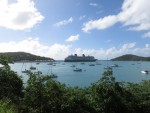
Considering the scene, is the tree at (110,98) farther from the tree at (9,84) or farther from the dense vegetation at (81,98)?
the tree at (9,84)

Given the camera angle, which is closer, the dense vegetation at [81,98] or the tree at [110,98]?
the dense vegetation at [81,98]

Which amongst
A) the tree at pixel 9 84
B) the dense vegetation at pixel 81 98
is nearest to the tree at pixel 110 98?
the dense vegetation at pixel 81 98

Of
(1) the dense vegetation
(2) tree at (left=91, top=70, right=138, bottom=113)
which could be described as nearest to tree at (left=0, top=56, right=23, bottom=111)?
(1) the dense vegetation

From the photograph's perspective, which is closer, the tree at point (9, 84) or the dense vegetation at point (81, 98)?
the dense vegetation at point (81, 98)

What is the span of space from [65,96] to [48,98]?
37.9 inches

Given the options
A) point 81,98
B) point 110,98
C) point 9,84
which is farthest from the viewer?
point 9,84

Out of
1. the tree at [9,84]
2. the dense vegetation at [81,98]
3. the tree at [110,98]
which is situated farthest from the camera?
the tree at [9,84]

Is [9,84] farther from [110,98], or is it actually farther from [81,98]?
[110,98]

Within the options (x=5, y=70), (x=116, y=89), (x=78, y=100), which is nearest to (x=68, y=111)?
(x=78, y=100)

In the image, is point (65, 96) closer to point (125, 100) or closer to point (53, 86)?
point (53, 86)

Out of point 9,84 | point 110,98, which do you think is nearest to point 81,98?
point 110,98

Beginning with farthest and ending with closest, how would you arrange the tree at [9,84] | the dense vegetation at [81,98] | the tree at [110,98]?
the tree at [9,84], the tree at [110,98], the dense vegetation at [81,98]

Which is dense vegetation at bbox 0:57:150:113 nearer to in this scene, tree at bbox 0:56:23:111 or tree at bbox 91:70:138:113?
tree at bbox 91:70:138:113

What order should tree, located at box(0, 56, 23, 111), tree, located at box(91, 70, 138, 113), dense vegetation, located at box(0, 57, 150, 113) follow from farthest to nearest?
tree, located at box(0, 56, 23, 111)
tree, located at box(91, 70, 138, 113)
dense vegetation, located at box(0, 57, 150, 113)
